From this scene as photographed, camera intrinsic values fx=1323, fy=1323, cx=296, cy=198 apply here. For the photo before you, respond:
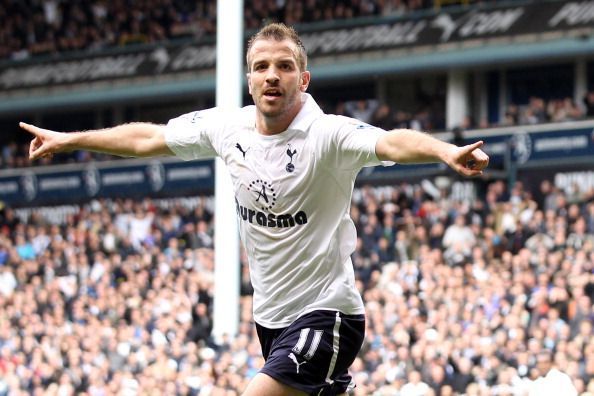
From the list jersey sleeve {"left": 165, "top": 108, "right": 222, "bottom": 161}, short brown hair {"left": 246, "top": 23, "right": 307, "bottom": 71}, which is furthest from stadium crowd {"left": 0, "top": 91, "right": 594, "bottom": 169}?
short brown hair {"left": 246, "top": 23, "right": 307, "bottom": 71}

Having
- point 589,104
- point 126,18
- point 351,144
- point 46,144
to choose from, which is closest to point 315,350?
point 351,144

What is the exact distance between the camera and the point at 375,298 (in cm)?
1734

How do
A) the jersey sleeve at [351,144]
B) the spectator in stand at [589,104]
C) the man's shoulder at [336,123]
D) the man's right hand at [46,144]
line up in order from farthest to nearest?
the spectator in stand at [589,104] → the man's right hand at [46,144] → the man's shoulder at [336,123] → the jersey sleeve at [351,144]

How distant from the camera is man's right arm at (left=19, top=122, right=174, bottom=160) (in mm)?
6598

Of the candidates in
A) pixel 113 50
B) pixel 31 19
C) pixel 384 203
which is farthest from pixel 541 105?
pixel 31 19

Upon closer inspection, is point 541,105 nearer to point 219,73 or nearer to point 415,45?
point 415,45

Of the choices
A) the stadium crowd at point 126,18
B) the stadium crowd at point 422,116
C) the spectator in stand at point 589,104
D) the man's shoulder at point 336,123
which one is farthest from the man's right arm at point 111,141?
the stadium crowd at point 126,18

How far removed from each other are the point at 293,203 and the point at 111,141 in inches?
39.3

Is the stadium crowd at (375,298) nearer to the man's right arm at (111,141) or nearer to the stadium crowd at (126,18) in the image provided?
the stadium crowd at (126,18)

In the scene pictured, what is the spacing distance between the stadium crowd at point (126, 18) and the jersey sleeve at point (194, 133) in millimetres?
21370

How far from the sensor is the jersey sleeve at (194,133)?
662 centimetres

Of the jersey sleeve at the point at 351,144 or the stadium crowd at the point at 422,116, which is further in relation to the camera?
the stadium crowd at the point at 422,116

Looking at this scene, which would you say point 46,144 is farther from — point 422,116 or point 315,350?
point 422,116

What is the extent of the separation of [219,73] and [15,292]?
5772 millimetres
